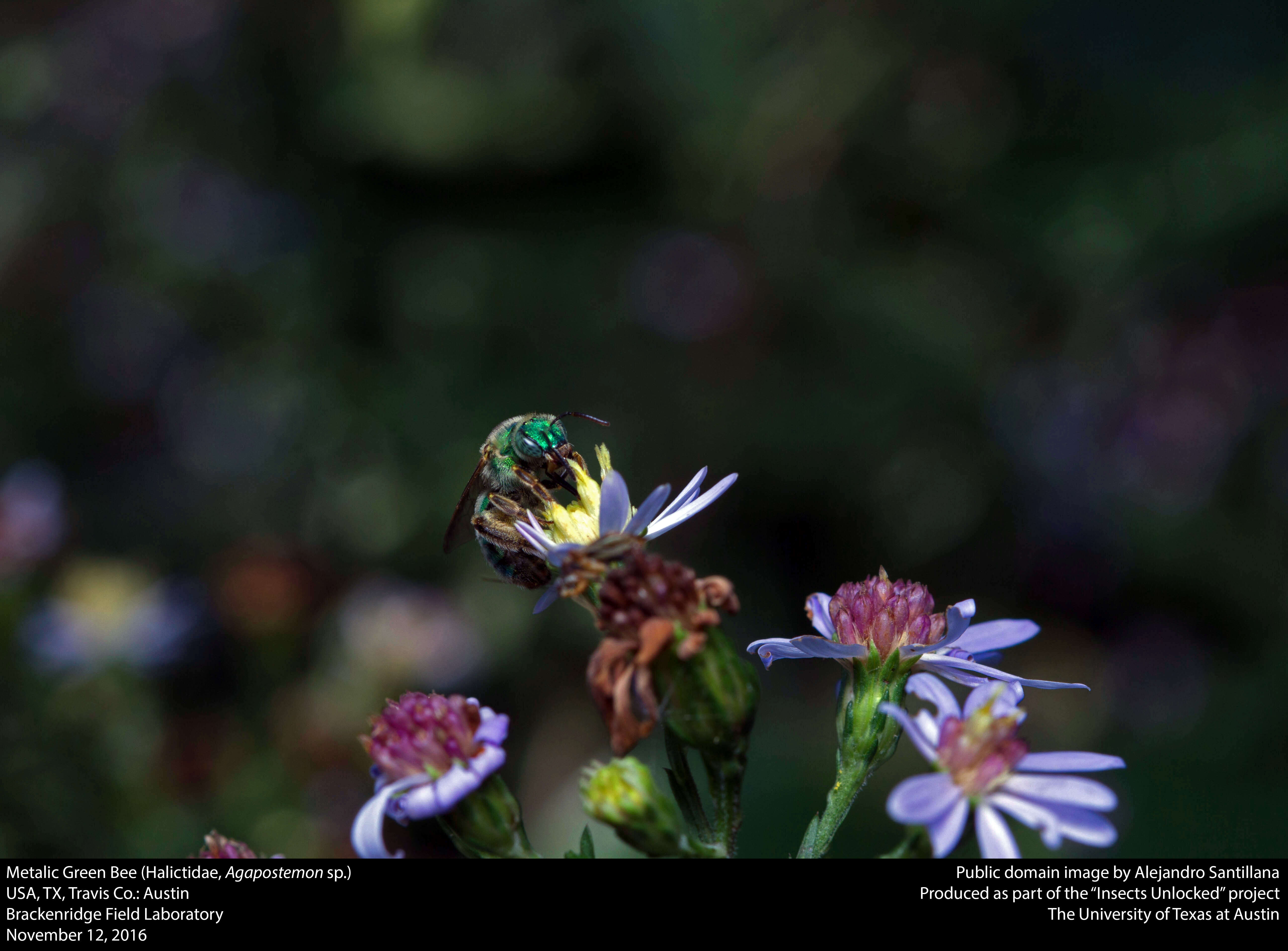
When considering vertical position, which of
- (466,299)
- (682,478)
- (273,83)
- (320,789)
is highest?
(273,83)

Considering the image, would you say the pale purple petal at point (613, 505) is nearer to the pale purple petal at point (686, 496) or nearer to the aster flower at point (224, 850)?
the pale purple petal at point (686, 496)

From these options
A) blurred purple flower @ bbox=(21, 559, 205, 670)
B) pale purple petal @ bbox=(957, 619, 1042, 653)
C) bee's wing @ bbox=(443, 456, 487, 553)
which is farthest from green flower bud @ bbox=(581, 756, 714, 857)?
blurred purple flower @ bbox=(21, 559, 205, 670)

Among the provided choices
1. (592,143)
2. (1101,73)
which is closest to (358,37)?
(592,143)

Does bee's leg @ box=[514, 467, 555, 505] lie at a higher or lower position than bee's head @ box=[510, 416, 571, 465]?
lower

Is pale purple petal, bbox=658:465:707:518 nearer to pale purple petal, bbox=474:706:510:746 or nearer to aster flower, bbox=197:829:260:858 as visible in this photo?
pale purple petal, bbox=474:706:510:746

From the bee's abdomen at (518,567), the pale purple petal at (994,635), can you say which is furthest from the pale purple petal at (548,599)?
the pale purple petal at (994,635)
